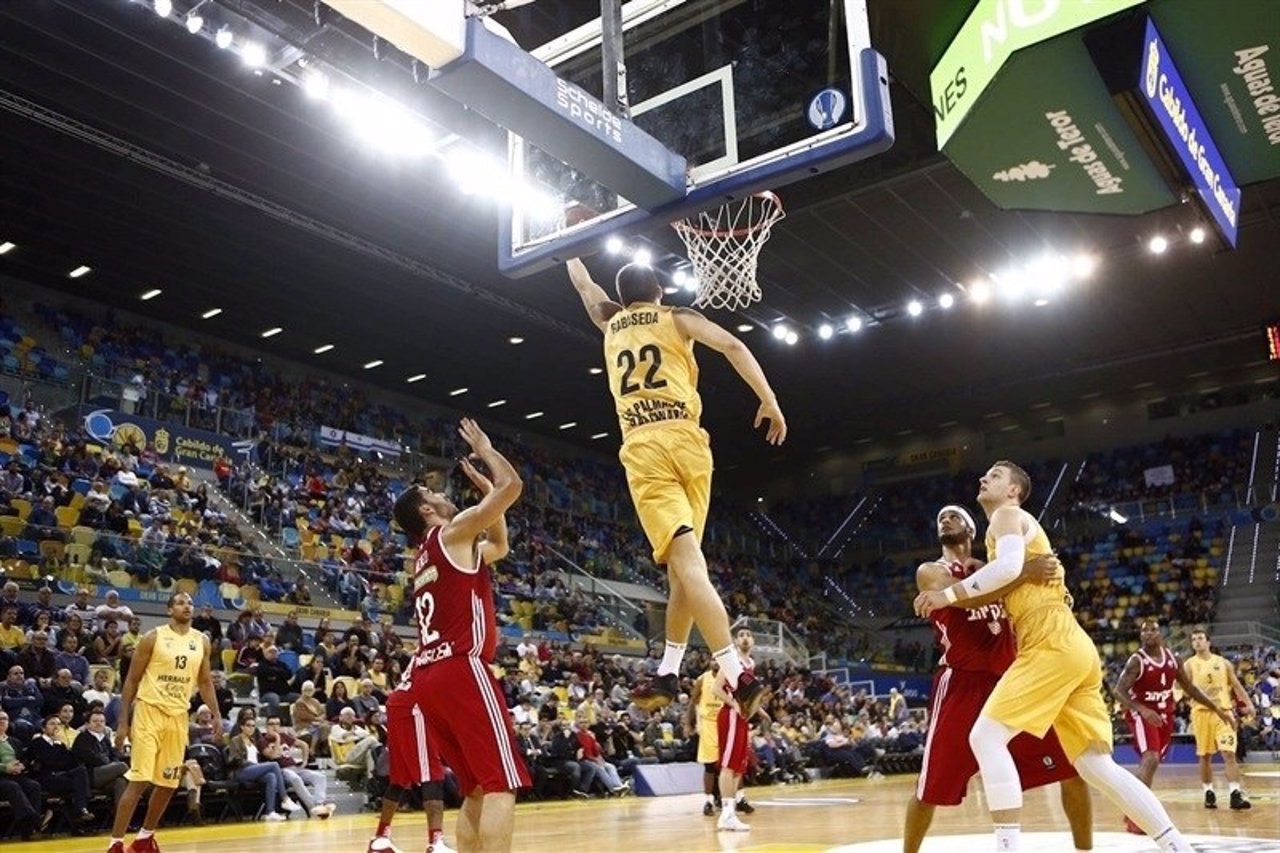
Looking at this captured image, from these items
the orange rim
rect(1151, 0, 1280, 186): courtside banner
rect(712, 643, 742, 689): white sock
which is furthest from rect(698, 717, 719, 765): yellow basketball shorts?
rect(1151, 0, 1280, 186): courtside banner

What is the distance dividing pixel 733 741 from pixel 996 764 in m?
5.39

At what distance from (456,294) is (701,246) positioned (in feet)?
41.9

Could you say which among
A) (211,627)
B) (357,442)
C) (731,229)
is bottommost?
(211,627)

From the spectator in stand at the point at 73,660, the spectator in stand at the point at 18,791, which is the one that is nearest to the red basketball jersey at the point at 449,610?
the spectator in stand at the point at 18,791

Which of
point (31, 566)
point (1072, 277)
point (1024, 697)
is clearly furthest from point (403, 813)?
point (1072, 277)

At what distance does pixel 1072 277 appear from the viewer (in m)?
20.0

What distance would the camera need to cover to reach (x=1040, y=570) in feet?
17.0

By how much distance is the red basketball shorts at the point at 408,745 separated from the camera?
571cm

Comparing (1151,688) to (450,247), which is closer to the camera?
(1151,688)

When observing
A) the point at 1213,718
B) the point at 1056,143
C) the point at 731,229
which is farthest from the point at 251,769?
the point at 1213,718

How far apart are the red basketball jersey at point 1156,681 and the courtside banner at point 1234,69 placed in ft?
13.9

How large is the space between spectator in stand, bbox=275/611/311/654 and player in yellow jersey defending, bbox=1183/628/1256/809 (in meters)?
10.5

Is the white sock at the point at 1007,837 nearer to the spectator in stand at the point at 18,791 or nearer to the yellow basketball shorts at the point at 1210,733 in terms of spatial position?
the yellow basketball shorts at the point at 1210,733

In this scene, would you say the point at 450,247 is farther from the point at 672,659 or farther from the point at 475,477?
the point at 672,659
